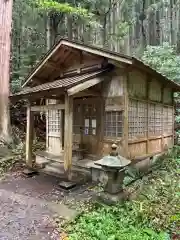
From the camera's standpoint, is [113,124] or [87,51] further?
[113,124]

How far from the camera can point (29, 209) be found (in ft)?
18.0

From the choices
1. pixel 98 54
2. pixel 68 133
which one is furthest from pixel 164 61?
pixel 68 133

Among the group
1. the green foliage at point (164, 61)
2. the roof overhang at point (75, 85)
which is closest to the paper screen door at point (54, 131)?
the roof overhang at point (75, 85)

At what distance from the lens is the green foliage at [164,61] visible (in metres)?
13.0

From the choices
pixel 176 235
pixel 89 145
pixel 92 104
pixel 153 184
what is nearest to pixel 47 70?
pixel 92 104

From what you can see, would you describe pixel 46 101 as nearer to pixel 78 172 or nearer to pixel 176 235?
pixel 78 172

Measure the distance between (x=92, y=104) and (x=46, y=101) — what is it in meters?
2.94

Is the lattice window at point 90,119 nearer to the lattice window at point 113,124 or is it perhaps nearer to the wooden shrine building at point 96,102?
the wooden shrine building at point 96,102

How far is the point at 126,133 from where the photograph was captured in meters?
7.43

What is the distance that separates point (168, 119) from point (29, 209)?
25.2ft

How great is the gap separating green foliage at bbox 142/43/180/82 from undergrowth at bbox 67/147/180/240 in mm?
8208

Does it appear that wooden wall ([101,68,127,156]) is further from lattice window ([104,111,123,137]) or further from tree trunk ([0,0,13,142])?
tree trunk ([0,0,13,142])

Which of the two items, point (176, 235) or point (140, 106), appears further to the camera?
point (140, 106)

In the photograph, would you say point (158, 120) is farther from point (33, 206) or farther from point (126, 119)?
point (33, 206)
